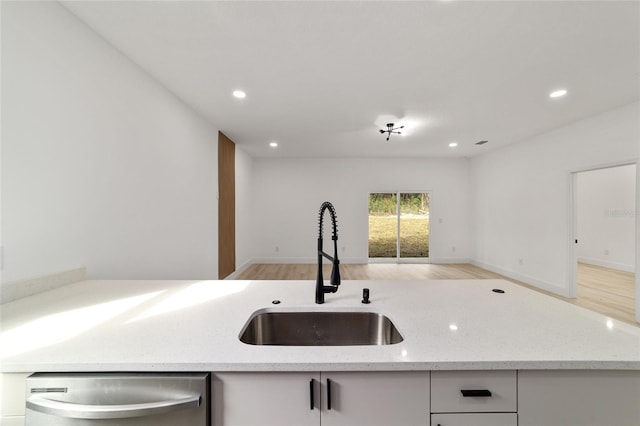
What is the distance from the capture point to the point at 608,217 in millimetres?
5488

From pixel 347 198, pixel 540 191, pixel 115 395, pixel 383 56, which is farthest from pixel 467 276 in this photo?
pixel 115 395

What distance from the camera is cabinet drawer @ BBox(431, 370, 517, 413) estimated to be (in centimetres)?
71

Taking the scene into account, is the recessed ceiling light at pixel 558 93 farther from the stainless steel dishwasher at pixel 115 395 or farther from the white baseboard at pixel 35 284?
the white baseboard at pixel 35 284

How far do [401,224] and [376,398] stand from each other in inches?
224

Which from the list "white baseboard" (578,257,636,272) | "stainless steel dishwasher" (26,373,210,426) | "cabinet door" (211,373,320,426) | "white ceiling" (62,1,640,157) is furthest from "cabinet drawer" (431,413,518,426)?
"white baseboard" (578,257,636,272)

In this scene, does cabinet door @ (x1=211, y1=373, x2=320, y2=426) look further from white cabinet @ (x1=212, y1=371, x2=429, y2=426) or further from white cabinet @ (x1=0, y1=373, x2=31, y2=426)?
A: white cabinet @ (x1=0, y1=373, x2=31, y2=426)

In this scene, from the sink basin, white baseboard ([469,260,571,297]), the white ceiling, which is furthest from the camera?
white baseboard ([469,260,571,297])

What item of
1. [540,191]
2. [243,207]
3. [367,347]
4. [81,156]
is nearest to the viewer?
[367,347]

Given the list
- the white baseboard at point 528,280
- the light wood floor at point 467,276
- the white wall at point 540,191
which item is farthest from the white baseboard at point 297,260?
the white wall at point 540,191

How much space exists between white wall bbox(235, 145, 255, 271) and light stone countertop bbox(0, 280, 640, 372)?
3.83m

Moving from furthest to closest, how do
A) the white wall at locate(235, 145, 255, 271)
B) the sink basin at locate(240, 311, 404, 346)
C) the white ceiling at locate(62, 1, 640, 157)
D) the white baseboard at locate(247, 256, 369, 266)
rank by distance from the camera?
1. the white baseboard at locate(247, 256, 369, 266)
2. the white wall at locate(235, 145, 255, 271)
3. the white ceiling at locate(62, 1, 640, 157)
4. the sink basin at locate(240, 311, 404, 346)

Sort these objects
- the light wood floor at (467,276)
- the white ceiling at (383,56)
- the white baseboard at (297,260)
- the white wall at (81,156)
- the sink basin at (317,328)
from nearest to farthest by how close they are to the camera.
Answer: the sink basin at (317,328)
the white wall at (81,156)
the white ceiling at (383,56)
the light wood floor at (467,276)
the white baseboard at (297,260)

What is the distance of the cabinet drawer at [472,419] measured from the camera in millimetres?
710

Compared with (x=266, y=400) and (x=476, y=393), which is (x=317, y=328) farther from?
(x=476, y=393)
